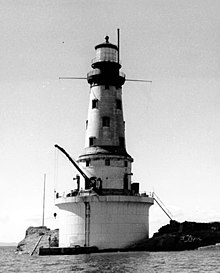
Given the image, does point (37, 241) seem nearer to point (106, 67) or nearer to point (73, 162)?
point (73, 162)

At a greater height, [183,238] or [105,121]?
[105,121]

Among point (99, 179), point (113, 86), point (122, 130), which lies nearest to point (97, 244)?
point (99, 179)

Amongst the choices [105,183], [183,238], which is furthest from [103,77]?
[183,238]

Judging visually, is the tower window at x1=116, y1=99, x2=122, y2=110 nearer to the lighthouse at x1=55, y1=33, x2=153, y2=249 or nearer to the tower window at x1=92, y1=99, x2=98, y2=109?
the lighthouse at x1=55, y1=33, x2=153, y2=249

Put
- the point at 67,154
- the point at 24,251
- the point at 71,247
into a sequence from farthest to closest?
the point at 24,251, the point at 67,154, the point at 71,247

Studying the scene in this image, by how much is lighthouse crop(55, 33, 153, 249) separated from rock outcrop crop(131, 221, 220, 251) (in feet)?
6.51

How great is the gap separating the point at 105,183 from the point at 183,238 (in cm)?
Result: 984

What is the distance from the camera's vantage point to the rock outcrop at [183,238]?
185ft

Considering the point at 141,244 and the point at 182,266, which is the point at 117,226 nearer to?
the point at 141,244

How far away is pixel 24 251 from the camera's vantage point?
6600 centimetres

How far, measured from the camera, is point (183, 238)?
57219 mm

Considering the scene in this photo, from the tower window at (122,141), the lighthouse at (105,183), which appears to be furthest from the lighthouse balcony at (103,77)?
the tower window at (122,141)

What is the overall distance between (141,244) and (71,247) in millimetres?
7260

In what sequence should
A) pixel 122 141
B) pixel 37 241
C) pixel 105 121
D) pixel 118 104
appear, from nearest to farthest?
1. pixel 105 121
2. pixel 122 141
3. pixel 118 104
4. pixel 37 241
